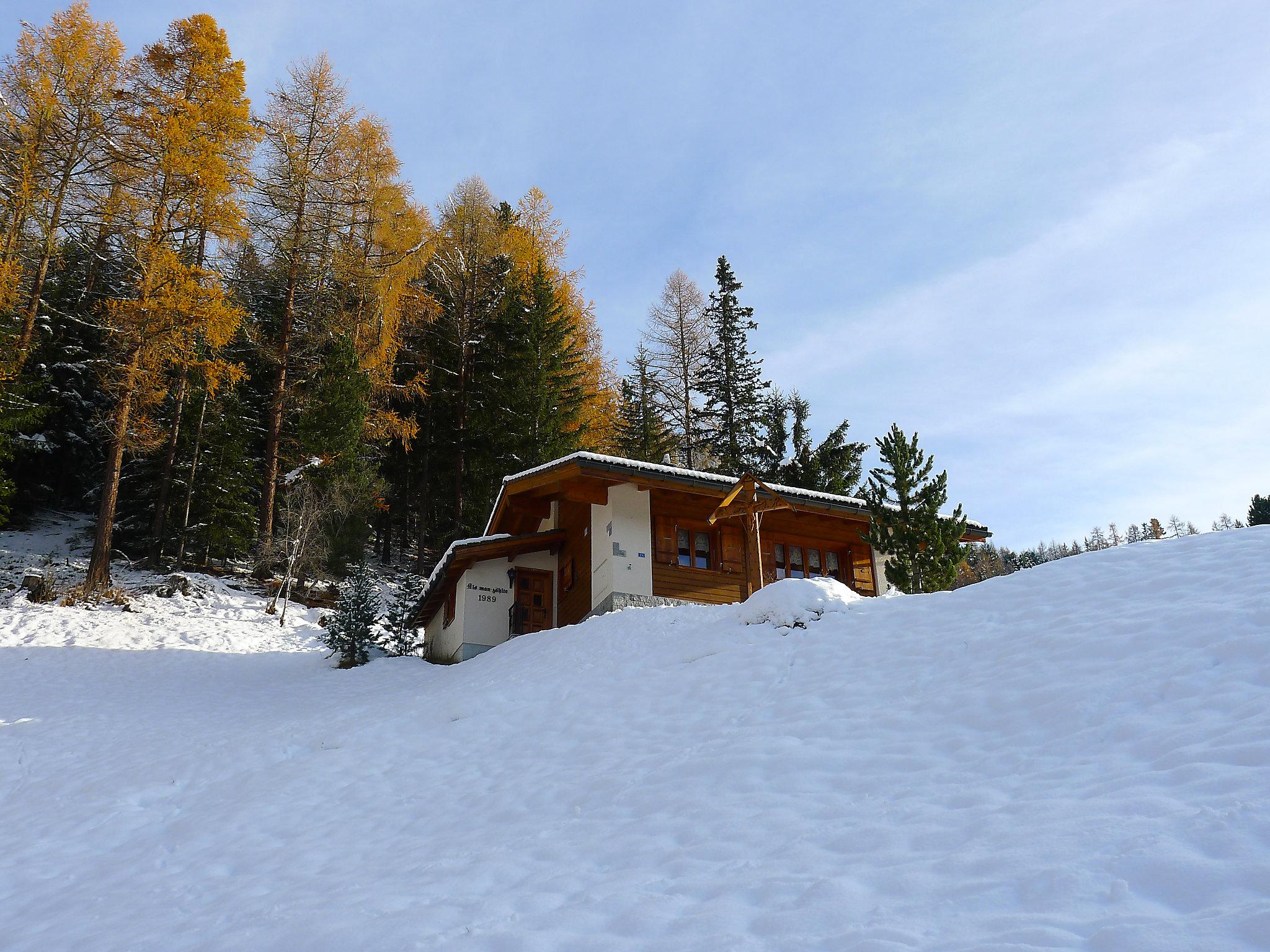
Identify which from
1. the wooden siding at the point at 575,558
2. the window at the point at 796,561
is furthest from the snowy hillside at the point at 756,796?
the window at the point at 796,561

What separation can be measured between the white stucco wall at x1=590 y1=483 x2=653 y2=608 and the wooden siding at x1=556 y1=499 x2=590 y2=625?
39 cm

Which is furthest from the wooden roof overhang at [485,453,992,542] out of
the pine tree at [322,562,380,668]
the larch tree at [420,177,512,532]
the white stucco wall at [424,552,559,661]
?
the larch tree at [420,177,512,532]

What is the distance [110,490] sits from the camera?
2239 centimetres

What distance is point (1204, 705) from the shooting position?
17.3 ft

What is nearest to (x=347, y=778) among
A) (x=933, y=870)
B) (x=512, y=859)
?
(x=512, y=859)

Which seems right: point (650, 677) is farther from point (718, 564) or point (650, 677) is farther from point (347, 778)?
point (718, 564)

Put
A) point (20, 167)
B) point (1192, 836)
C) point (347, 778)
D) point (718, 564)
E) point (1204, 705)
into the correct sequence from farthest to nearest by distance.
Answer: point (20, 167)
point (718, 564)
point (347, 778)
point (1204, 705)
point (1192, 836)

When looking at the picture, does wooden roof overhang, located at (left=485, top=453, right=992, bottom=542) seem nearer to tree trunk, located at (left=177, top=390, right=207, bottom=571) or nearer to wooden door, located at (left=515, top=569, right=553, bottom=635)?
wooden door, located at (left=515, top=569, right=553, bottom=635)

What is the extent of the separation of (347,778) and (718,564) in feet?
36.0

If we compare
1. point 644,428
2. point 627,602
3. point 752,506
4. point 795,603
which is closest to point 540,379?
point 644,428

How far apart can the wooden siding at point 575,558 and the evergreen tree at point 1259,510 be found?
63.4 ft

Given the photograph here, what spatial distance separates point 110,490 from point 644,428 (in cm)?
1821

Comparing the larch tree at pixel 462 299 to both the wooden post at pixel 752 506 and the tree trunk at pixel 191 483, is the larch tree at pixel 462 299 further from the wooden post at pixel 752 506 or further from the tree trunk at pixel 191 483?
the wooden post at pixel 752 506

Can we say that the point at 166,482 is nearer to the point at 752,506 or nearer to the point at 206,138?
the point at 206,138
